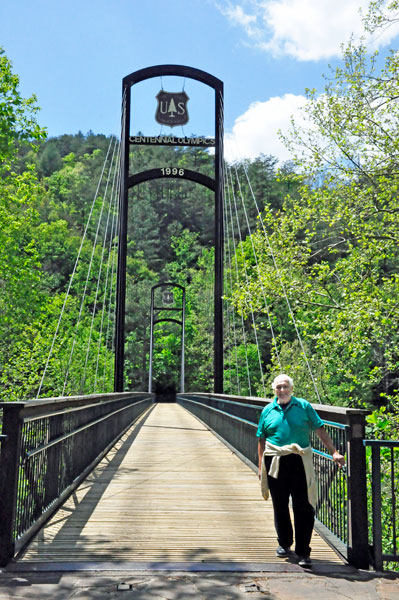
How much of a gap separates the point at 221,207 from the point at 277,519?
57.0 ft

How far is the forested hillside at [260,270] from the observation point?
1441cm

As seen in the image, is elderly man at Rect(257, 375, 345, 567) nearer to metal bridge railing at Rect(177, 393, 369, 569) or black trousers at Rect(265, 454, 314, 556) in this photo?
black trousers at Rect(265, 454, 314, 556)

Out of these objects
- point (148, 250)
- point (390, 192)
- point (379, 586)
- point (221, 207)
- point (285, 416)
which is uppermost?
point (148, 250)

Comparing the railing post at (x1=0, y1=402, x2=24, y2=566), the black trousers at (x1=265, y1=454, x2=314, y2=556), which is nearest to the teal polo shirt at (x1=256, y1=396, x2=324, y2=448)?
the black trousers at (x1=265, y1=454, x2=314, y2=556)

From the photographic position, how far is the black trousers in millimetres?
4281

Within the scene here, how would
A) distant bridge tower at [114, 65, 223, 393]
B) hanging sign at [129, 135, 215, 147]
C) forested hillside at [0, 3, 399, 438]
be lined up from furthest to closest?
hanging sign at [129, 135, 215, 147], distant bridge tower at [114, 65, 223, 393], forested hillside at [0, 3, 399, 438]

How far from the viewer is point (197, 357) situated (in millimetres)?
68312

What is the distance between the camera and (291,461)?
4.38 m

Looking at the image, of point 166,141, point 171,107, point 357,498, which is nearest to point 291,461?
point 357,498

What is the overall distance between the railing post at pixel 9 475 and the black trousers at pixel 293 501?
174cm

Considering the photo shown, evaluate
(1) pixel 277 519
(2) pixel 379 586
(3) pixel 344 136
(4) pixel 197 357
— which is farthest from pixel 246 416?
(4) pixel 197 357

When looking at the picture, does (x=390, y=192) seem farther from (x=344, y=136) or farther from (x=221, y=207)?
(x=221, y=207)

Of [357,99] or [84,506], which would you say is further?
[357,99]

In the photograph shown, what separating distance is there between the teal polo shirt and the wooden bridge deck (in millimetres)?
819
